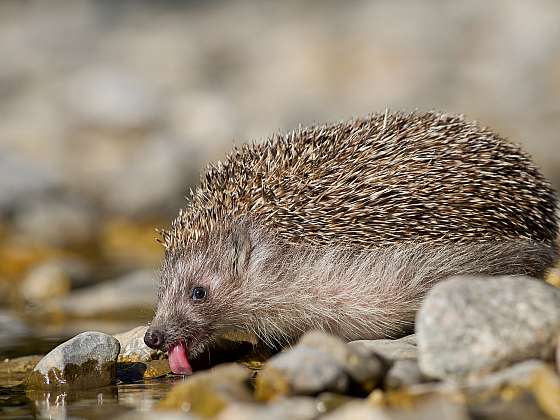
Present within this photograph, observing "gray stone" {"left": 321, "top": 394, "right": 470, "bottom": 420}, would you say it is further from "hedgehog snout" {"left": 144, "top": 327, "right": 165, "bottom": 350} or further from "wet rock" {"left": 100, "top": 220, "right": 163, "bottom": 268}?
"wet rock" {"left": 100, "top": 220, "right": 163, "bottom": 268}

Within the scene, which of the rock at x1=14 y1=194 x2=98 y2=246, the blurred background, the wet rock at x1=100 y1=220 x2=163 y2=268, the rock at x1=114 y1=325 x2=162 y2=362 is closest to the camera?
the rock at x1=114 y1=325 x2=162 y2=362

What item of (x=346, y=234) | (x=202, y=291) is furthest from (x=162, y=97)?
(x=346, y=234)

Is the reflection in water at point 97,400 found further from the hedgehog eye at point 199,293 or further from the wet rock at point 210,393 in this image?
the hedgehog eye at point 199,293

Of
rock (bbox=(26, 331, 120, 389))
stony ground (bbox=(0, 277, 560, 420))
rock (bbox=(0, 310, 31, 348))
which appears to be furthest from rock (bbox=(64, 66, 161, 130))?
stony ground (bbox=(0, 277, 560, 420))

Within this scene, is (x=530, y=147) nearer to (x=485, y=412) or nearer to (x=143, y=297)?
(x=143, y=297)

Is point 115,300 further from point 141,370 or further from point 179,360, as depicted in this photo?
point 179,360

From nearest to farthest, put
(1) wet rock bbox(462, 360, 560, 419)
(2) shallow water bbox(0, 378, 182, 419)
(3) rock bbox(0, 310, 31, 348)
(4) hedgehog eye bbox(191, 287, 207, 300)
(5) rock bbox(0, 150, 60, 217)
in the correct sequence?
(1) wet rock bbox(462, 360, 560, 419), (2) shallow water bbox(0, 378, 182, 419), (4) hedgehog eye bbox(191, 287, 207, 300), (3) rock bbox(0, 310, 31, 348), (5) rock bbox(0, 150, 60, 217)
